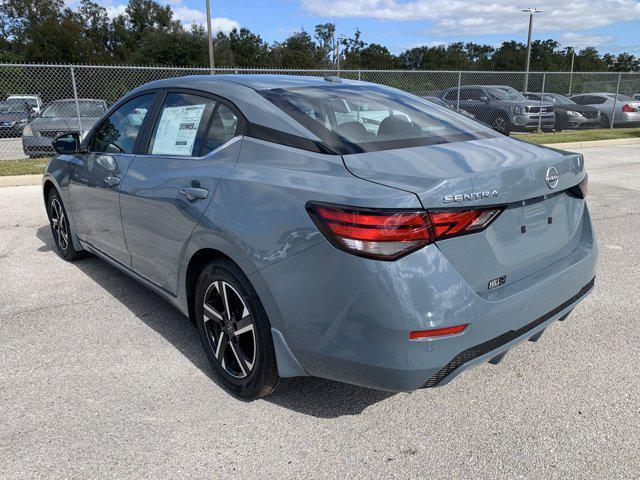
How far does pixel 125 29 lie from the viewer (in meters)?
70.1

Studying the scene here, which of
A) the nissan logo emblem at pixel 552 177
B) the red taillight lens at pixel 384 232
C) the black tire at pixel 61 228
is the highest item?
the nissan logo emblem at pixel 552 177

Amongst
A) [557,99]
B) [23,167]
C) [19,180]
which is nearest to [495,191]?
[19,180]

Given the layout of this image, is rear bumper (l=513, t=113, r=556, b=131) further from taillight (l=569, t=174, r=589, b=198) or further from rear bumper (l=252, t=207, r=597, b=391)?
rear bumper (l=252, t=207, r=597, b=391)

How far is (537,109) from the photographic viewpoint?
56.9 ft

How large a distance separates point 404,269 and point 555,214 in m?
→ 1.01

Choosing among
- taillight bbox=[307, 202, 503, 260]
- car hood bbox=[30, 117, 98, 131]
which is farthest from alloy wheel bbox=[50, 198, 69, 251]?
car hood bbox=[30, 117, 98, 131]

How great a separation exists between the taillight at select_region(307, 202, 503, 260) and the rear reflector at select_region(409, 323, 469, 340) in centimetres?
31

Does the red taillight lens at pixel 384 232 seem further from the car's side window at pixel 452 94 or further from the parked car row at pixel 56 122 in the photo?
the car's side window at pixel 452 94

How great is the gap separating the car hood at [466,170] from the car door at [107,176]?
1.93 m

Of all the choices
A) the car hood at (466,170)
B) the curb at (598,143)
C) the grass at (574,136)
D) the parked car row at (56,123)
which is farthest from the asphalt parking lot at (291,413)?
the grass at (574,136)

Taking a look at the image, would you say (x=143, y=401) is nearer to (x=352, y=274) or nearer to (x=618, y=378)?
(x=352, y=274)

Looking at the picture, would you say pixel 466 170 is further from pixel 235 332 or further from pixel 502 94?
pixel 502 94

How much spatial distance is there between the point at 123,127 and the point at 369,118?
1940mm

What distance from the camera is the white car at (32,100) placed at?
19.1 metres
